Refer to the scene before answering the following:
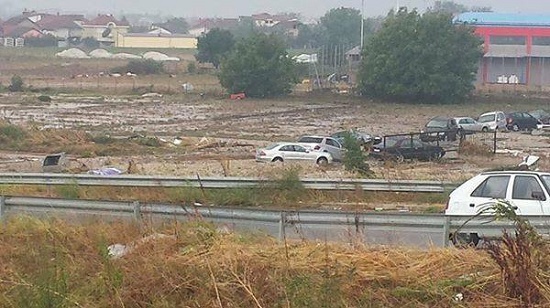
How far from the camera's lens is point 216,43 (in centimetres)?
11881

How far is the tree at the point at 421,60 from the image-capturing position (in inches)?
3339

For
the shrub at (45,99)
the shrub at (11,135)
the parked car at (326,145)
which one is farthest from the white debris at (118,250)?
the shrub at (45,99)

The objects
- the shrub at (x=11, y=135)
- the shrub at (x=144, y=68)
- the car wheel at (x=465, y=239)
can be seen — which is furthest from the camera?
the shrub at (x=144, y=68)

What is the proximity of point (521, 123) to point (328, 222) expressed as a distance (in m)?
50.7

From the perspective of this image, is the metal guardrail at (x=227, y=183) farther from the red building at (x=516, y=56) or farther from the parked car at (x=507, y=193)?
the red building at (x=516, y=56)

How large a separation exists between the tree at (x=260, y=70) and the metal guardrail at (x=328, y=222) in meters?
74.9

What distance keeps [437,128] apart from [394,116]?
59.9ft

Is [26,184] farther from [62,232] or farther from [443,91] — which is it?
[443,91]

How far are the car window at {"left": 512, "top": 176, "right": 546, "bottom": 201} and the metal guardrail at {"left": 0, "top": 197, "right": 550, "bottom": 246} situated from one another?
9.15 feet

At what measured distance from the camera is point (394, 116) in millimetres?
70812

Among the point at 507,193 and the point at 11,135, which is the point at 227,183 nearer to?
the point at 507,193

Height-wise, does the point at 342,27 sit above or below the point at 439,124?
above

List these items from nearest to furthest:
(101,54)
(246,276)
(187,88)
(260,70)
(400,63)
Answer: (246,276) < (400,63) < (260,70) < (187,88) < (101,54)

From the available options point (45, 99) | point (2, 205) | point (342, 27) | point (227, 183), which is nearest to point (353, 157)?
point (227, 183)
